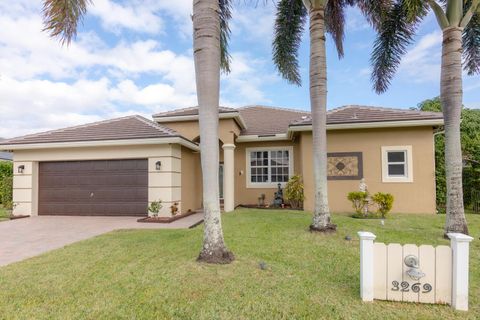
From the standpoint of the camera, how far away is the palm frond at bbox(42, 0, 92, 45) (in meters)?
6.10

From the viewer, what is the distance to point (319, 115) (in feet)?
26.0

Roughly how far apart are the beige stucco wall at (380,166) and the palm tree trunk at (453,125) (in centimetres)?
484

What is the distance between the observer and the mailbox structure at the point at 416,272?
12.2ft

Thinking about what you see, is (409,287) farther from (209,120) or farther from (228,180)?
(228,180)

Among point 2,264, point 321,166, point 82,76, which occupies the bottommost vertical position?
point 2,264

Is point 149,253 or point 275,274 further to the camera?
point 149,253

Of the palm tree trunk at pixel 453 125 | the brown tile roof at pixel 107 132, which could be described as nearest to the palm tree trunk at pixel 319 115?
the palm tree trunk at pixel 453 125

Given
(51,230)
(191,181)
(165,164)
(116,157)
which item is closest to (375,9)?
(165,164)

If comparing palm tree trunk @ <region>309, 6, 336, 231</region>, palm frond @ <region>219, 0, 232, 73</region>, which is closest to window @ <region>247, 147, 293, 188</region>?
palm tree trunk @ <region>309, 6, 336, 231</region>

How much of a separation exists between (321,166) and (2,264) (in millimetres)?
7589

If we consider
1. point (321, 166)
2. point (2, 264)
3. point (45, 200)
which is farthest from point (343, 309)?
point (45, 200)

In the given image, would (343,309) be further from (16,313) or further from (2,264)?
(2,264)

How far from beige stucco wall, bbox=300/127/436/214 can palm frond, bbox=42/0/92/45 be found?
370 inches

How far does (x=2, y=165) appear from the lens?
713 inches
